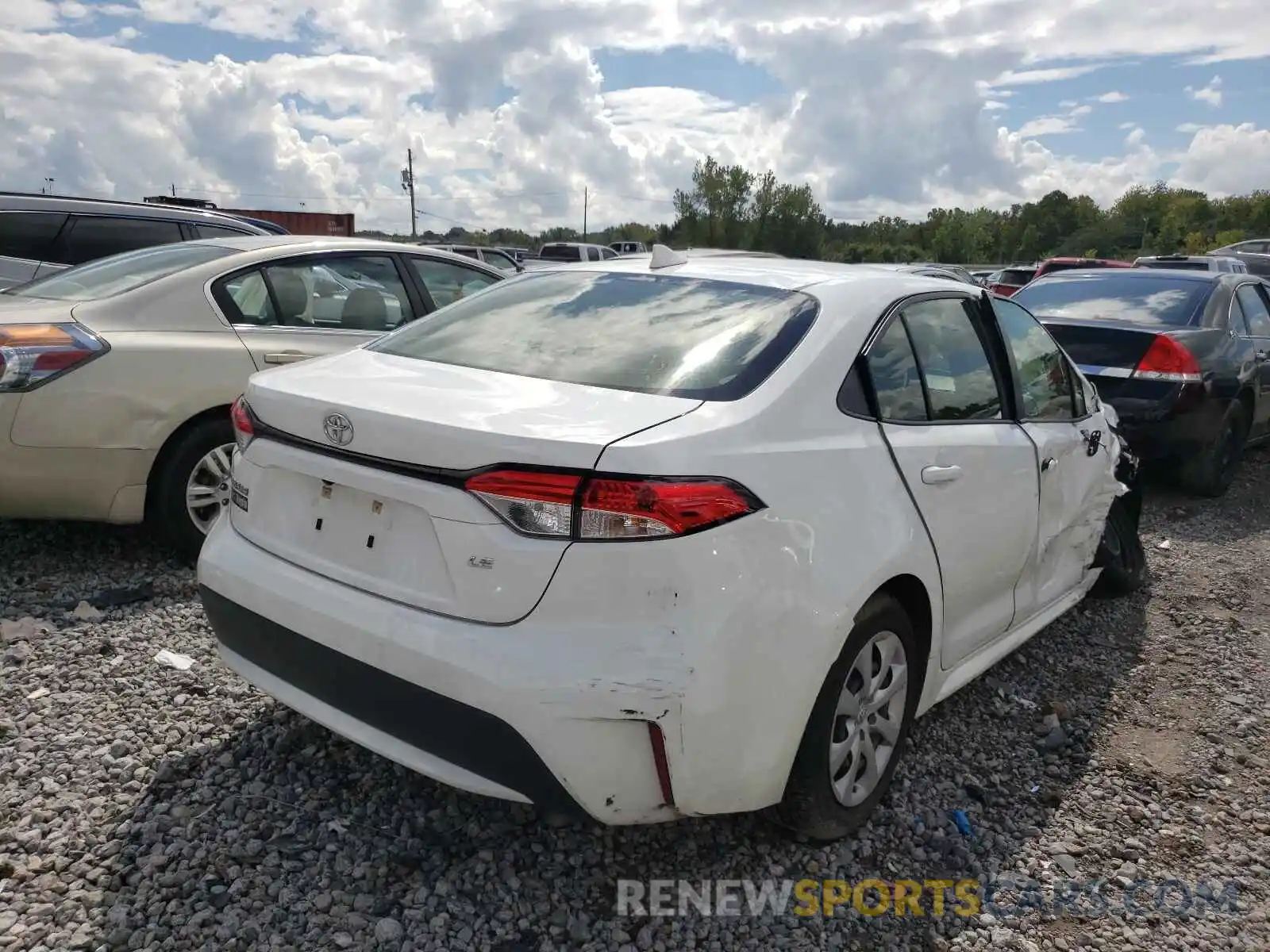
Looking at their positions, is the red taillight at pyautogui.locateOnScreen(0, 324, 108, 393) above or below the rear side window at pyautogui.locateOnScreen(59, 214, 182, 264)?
below

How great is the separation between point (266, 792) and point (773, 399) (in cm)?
184

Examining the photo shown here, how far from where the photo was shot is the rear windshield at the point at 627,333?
2523mm

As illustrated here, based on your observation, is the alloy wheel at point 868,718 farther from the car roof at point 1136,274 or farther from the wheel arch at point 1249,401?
the car roof at point 1136,274

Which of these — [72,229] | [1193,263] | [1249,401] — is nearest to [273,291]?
[72,229]

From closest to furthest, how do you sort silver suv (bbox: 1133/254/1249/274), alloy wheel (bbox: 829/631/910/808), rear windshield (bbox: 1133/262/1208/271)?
1. alloy wheel (bbox: 829/631/910/808)
2. rear windshield (bbox: 1133/262/1208/271)
3. silver suv (bbox: 1133/254/1249/274)

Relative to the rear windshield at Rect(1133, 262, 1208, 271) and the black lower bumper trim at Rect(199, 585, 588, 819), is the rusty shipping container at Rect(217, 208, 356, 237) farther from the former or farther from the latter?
the black lower bumper trim at Rect(199, 585, 588, 819)

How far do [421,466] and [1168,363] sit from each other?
5851mm

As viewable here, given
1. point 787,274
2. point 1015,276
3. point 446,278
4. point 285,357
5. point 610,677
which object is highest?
point 787,274

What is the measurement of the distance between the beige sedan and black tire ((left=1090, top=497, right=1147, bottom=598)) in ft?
12.4

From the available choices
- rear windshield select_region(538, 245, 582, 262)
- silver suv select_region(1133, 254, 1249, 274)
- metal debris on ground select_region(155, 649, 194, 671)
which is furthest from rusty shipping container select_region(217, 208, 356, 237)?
metal debris on ground select_region(155, 649, 194, 671)

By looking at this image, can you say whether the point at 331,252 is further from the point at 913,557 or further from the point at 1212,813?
the point at 1212,813

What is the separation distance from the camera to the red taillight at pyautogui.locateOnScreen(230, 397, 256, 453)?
275cm

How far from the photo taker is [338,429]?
7.94 ft

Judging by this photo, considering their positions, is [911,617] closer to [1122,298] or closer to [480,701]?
[480,701]
